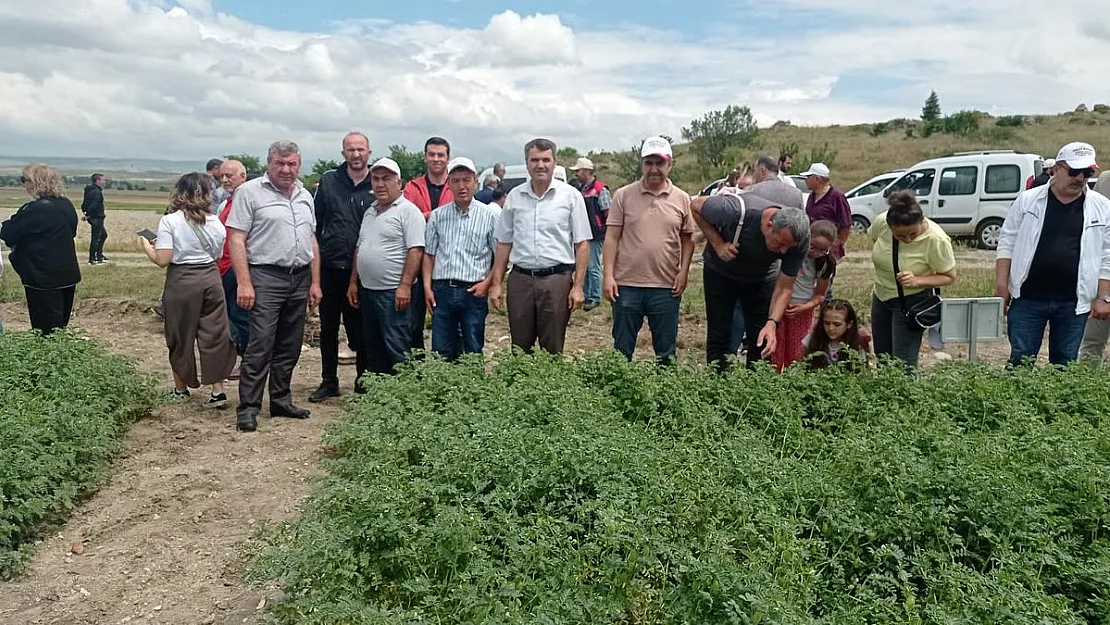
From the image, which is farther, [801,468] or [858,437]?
[858,437]

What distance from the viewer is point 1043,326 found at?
19.2ft

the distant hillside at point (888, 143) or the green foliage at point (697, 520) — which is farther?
the distant hillside at point (888, 143)

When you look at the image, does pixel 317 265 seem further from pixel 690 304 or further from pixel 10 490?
pixel 690 304

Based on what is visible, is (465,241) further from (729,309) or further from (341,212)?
(729,309)

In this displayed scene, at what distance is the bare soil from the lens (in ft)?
12.6

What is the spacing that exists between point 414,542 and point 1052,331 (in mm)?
4591

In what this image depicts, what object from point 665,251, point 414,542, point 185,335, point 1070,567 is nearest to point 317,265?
point 185,335

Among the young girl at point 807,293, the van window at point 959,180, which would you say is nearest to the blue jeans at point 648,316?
the young girl at point 807,293

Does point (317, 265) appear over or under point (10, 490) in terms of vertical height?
over

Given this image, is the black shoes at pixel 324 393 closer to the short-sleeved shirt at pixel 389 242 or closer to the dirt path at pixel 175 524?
the dirt path at pixel 175 524

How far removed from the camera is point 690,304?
9.91 metres

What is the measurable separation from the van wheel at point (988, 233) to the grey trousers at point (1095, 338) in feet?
37.1

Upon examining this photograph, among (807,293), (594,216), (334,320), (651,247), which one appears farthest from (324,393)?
(594,216)

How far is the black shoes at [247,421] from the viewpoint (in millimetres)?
6059
